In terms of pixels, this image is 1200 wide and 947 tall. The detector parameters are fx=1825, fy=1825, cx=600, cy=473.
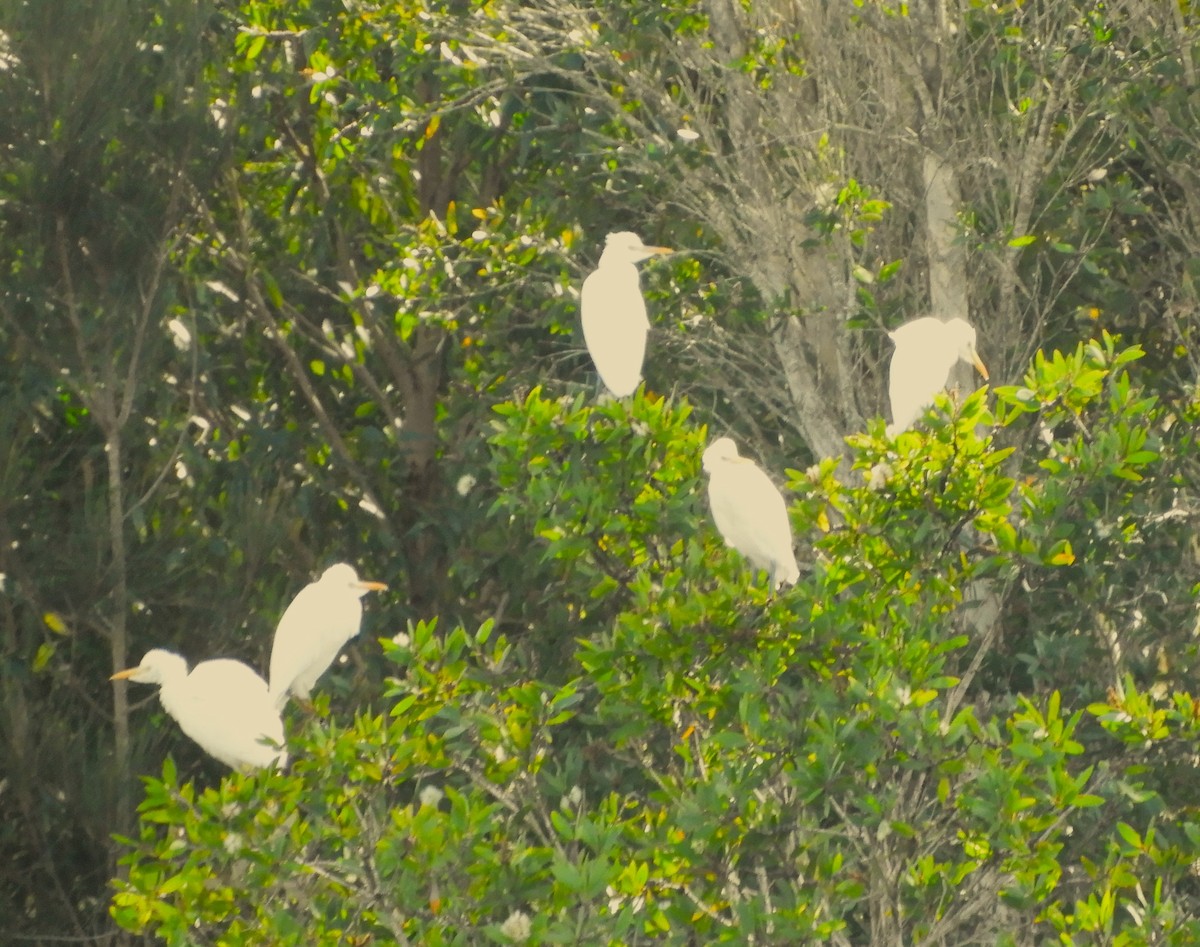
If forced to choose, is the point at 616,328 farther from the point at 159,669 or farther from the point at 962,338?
the point at 159,669

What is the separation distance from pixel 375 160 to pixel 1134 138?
3438mm

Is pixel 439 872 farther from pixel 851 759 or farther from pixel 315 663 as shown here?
pixel 315 663

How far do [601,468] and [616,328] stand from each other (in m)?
1.39

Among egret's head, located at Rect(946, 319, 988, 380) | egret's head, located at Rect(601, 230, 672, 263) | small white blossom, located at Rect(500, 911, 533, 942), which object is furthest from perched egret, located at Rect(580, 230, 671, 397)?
small white blossom, located at Rect(500, 911, 533, 942)

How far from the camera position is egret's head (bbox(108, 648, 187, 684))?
5375 millimetres

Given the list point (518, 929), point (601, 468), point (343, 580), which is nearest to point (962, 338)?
point (601, 468)

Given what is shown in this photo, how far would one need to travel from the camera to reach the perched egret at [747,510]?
4285 millimetres

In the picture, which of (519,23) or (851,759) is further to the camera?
(519,23)

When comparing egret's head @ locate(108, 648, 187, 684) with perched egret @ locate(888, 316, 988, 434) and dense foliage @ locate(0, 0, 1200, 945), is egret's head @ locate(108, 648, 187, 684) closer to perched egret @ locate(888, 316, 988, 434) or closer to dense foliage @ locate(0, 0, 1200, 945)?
dense foliage @ locate(0, 0, 1200, 945)

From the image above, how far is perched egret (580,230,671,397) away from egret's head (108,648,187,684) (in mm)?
1527

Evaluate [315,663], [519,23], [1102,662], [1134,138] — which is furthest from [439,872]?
[519,23]

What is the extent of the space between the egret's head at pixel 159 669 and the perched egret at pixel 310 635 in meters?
0.40

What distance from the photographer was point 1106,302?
6.00 metres

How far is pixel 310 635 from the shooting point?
5.09m
